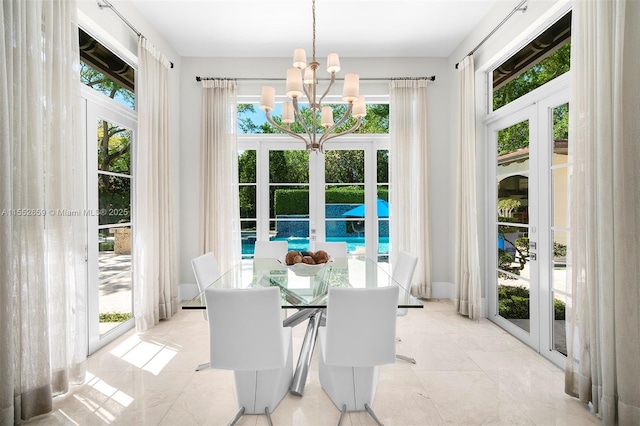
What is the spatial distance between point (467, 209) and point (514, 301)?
102cm

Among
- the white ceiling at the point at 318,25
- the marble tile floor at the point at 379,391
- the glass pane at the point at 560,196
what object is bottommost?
the marble tile floor at the point at 379,391

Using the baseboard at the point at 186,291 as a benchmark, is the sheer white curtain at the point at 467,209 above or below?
above

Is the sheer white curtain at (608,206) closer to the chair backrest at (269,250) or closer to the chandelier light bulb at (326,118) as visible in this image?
the chandelier light bulb at (326,118)

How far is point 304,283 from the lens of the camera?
233 centimetres

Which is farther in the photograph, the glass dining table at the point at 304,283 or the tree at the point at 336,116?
the tree at the point at 336,116

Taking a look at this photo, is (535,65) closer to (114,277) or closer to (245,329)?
(245,329)

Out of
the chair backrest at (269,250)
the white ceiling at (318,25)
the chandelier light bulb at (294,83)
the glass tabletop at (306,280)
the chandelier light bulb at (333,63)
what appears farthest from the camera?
the chair backrest at (269,250)

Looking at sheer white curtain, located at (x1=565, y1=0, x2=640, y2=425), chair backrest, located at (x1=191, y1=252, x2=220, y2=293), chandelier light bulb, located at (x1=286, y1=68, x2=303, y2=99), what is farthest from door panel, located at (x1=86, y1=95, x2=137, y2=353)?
sheer white curtain, located at (x1=565, y1=0, x2=640, y2=425)

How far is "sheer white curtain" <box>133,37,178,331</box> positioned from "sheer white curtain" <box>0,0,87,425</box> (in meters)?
1.03

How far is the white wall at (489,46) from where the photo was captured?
283cm

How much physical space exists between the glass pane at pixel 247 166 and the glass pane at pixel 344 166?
966 mm

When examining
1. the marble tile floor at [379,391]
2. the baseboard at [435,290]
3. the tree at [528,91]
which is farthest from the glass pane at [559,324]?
the baseboard at [435,290]

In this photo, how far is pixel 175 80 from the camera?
429cm

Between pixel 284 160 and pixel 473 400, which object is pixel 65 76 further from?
pixel 473 400
